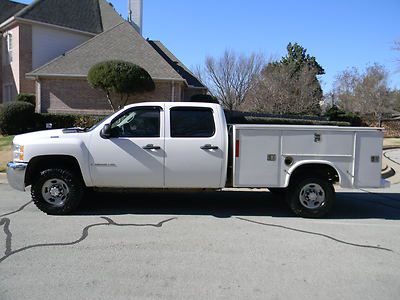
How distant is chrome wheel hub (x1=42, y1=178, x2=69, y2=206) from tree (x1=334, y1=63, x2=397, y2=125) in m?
41.4

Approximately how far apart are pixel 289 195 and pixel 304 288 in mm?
A: 2995

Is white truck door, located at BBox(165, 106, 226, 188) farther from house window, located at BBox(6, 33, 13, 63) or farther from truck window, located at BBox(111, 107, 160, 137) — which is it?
house window, located at BBox(6, 33, 13, 63)

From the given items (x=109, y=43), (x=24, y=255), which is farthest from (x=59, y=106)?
(x=24, y=255)

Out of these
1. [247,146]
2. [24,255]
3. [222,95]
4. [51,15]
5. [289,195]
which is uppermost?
[51,15]

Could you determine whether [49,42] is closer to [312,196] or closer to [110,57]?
[110,57]

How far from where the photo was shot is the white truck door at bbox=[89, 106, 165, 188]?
6.58 meters

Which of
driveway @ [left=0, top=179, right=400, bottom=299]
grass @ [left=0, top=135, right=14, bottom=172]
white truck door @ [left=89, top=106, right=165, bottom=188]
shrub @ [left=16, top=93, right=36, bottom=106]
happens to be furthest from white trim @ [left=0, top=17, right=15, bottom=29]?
white truck door @ [left=89, top=106, right=165, bottom=188]

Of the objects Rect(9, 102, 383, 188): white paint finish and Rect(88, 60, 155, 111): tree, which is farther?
Rect(88, 60, 155, 111): tree

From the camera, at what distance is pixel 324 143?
21.9ft

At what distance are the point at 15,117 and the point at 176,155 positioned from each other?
46.6 feet

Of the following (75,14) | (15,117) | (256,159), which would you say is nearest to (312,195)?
(256,159)

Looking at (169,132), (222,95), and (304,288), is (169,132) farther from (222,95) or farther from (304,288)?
(222,95)

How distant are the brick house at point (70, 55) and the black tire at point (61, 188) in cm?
1616

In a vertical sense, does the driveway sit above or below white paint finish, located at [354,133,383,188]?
below
